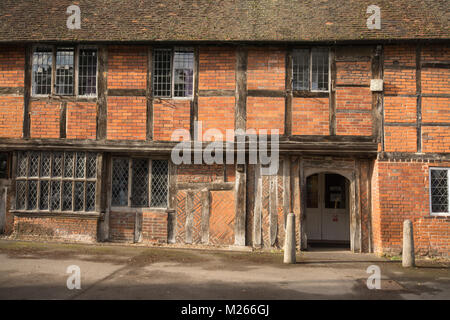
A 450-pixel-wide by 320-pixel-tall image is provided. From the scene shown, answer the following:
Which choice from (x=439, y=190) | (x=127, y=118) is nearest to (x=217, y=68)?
(x=127, y=118)

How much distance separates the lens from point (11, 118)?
10.2 meters

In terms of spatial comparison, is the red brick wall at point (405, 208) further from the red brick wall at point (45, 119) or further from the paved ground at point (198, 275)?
the red brick wall at point (45, 119)

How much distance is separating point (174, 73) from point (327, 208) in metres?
6.49

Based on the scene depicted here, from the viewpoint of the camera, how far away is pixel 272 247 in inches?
379

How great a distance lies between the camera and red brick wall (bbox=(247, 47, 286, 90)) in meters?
9.74

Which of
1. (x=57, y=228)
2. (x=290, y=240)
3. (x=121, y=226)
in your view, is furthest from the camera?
(x=121, y=226)

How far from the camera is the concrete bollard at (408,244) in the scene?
7676 mm

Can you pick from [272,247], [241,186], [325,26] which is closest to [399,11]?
[325,26]

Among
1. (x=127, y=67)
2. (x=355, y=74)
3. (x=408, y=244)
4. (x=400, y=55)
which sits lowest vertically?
(x=408, y=244)

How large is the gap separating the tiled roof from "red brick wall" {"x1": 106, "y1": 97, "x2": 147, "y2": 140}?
1600 millimetres

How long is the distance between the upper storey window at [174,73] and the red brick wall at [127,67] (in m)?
0.34

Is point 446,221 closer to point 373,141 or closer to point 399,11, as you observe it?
point 373,141

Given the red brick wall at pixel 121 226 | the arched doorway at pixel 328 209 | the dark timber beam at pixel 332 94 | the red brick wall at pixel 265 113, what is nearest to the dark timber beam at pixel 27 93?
the red brick wall at pixel 121 226

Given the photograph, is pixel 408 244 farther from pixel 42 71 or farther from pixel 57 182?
pixel 42 71
